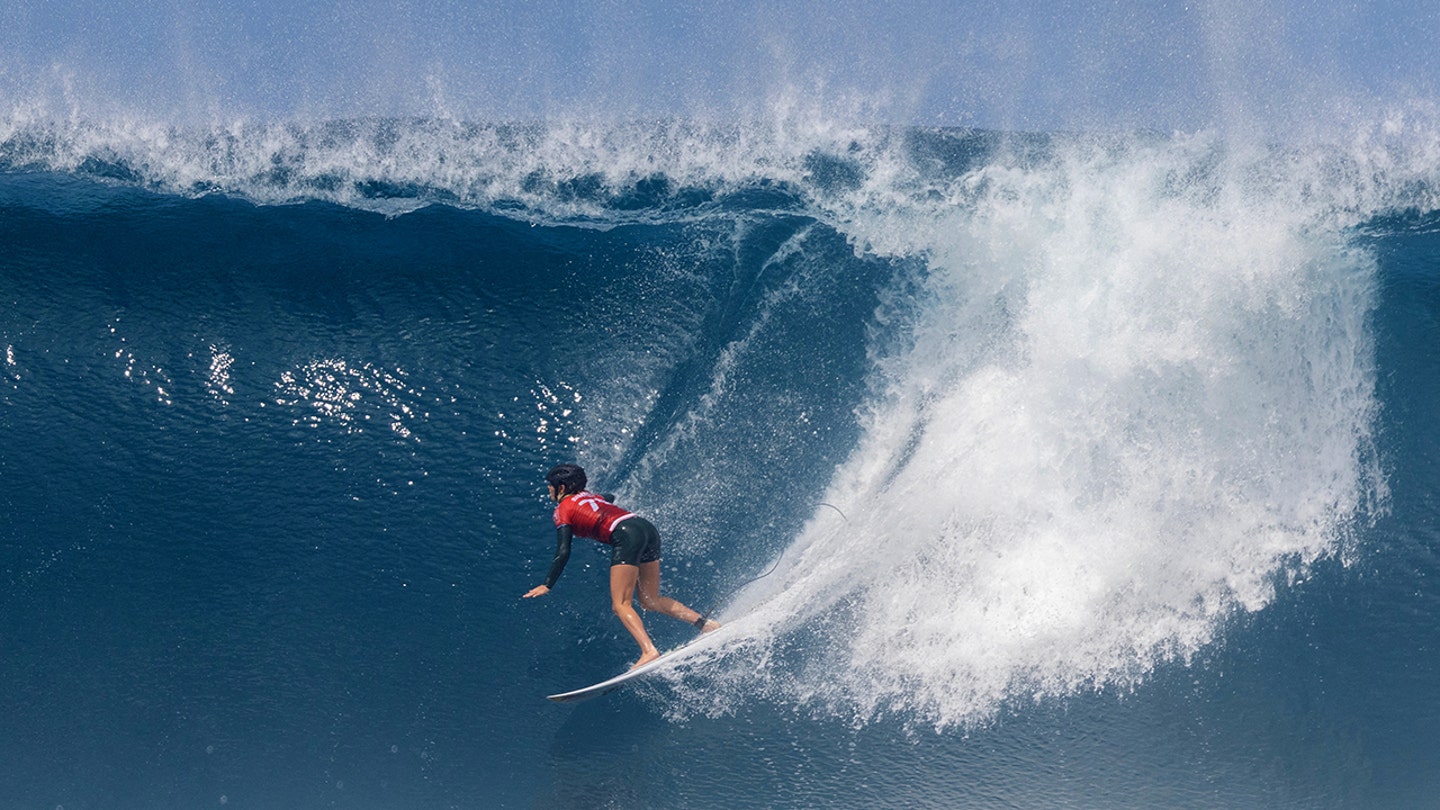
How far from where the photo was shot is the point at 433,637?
6.55 meters

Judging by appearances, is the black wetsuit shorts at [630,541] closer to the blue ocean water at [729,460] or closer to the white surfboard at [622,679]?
the white surfboard at [622,679]

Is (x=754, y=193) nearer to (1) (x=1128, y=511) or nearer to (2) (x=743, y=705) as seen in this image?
(1) (x=1128, y=511)

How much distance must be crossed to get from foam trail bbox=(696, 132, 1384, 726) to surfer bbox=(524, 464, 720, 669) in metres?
0.71

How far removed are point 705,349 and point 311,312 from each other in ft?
9.74

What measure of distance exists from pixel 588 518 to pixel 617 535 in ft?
0.62

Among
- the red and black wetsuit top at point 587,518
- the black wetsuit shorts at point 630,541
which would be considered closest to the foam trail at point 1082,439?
the black wetsuit shorts at point 630,541

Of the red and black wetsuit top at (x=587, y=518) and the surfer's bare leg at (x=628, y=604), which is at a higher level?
the red and black wetsuit top at (x=587, y=518)

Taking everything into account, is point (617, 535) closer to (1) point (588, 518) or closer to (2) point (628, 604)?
(1) point (588, 518)

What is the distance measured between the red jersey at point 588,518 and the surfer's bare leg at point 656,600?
0.30 meters

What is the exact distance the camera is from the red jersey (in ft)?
20.0

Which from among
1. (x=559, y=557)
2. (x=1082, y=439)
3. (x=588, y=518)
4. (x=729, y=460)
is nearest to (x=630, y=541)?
(x=588, y=518)

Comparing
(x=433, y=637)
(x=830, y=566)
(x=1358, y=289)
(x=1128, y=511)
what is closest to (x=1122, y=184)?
(x=1358, y=289)

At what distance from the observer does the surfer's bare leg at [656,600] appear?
6.22 metres

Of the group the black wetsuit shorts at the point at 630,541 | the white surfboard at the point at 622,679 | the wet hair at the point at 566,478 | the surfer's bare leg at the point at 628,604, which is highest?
the wet hair at the point at 566,478
